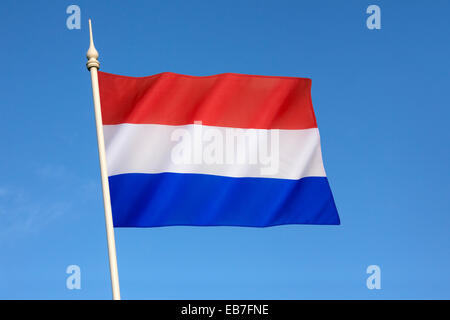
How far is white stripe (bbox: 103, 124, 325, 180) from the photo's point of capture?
11.7m

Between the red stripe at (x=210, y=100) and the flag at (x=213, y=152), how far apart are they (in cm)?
2

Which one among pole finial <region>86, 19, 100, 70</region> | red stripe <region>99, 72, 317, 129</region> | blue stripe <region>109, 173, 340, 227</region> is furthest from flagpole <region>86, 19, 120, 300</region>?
red stripe <region>99, 72, 317, 129</region>

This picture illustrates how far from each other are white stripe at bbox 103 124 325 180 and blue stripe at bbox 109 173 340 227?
0.44 ft

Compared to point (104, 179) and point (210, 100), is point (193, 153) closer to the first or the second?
point (210, 100)

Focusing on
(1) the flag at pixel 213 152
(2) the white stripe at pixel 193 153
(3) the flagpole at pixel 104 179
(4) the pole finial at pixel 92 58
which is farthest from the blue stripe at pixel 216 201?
(4) the pole finial at pixel 92 58

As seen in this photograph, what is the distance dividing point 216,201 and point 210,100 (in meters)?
2.19

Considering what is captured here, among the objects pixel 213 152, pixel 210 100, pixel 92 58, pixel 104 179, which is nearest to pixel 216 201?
pixel 213 152

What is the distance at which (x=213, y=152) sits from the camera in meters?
12.2

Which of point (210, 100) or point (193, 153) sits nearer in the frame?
point (193, 153)

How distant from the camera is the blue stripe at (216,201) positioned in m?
11.4

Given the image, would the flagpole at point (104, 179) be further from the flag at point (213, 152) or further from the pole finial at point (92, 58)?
the flag at point (213, 152)

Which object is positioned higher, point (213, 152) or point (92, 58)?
point (92, 58)
